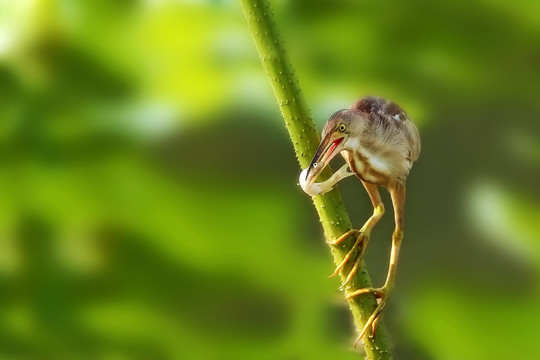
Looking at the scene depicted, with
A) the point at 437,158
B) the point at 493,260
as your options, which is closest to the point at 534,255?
the point at 493,260

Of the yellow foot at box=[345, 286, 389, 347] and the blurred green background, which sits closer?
the yellow foot at box=[345, 286, 389, 347]

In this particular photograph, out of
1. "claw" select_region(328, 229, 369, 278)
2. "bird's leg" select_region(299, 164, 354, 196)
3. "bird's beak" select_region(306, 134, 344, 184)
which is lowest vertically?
"claw" select_region(328, 229, 369, 278)

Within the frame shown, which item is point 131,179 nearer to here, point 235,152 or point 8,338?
point 235,152

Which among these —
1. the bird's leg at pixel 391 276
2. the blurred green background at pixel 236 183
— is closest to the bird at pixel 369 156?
the bird's leg at pixel 391 276

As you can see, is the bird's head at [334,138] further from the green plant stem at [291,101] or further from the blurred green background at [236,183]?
the blurred green background at [236,183]

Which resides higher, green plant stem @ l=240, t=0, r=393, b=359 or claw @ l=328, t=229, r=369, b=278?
green plant stem @ l=240, t=0, r=393, b=359

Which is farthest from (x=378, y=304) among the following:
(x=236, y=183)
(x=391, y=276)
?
(x=236, y=183)

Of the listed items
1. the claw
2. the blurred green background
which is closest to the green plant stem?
the claw

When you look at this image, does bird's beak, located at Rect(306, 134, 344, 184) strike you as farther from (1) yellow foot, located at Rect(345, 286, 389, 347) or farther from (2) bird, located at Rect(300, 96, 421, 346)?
(1) yellow foot, located at Rect(345, 286, 389, 347)
